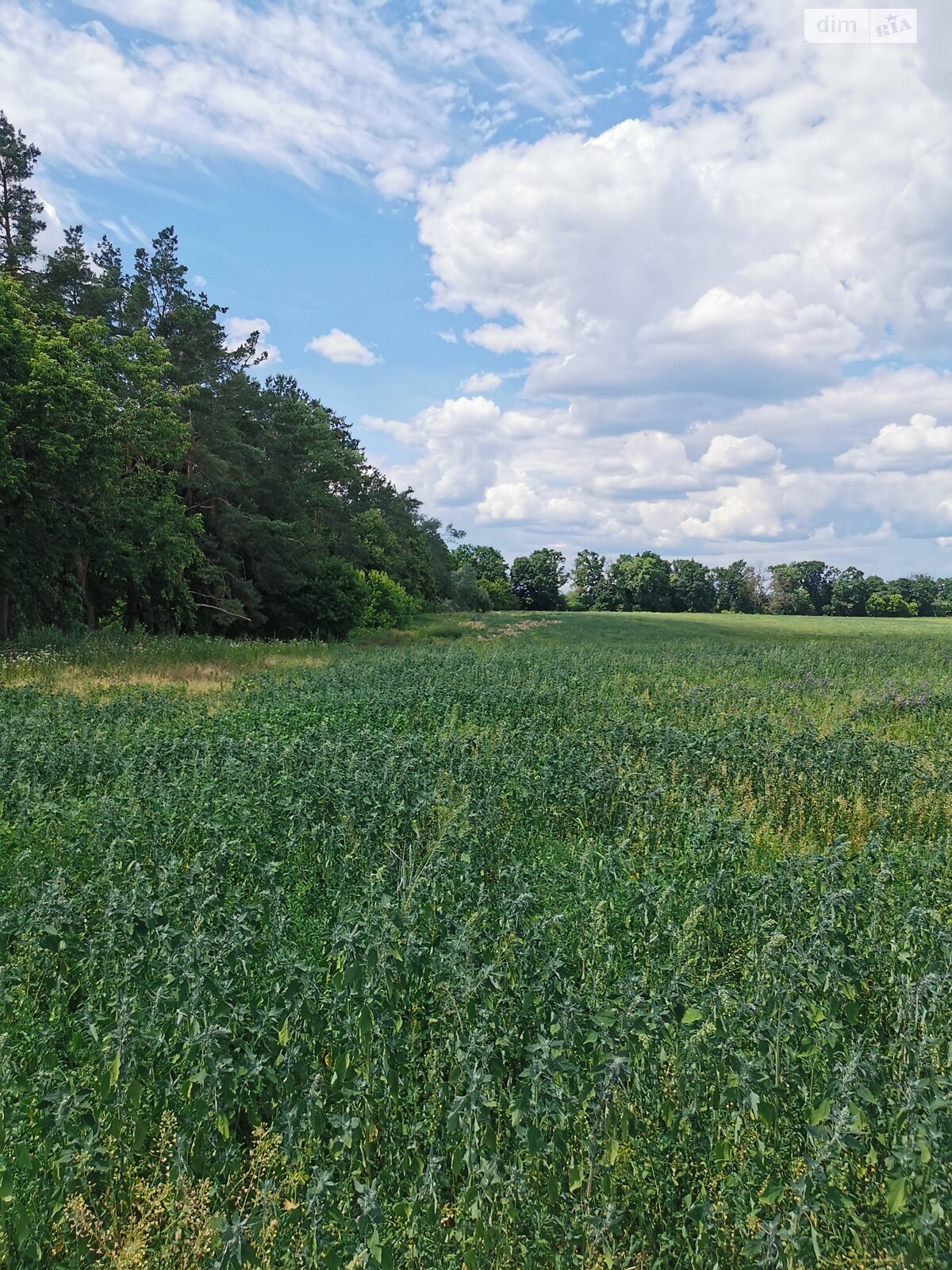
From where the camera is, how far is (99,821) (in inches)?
250

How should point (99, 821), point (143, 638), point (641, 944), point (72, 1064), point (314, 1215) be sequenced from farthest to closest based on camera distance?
1. point (143, 638)
2. point (99, 821)
3. point (641, 944)
4. point (72, 1064)
5. point (314, 1215)

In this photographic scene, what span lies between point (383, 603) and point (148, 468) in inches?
778

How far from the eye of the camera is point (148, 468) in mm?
26719

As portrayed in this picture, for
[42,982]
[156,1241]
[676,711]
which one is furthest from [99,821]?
A: [676,711]

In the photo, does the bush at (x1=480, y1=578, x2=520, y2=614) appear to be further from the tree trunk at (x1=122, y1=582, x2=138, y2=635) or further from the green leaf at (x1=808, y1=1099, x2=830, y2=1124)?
the green leaf at (x1=808, y1=1099, x2=830, y2=1124)

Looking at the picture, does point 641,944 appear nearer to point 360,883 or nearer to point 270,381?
point 360,883

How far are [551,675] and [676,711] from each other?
5235 mm

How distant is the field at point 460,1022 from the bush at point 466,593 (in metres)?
72.0

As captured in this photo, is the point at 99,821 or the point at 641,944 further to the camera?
the point at 99,821

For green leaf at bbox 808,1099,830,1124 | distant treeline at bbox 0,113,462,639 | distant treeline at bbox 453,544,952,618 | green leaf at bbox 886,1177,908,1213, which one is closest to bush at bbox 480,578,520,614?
distant treeline at bbox 453,544,952,618

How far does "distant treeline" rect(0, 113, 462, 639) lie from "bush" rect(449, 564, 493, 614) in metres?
37.5

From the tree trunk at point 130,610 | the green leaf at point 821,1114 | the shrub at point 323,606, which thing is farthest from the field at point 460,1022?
the shrub at point 323,606

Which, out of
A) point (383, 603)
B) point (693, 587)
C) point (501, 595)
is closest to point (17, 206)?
point (383, 603)

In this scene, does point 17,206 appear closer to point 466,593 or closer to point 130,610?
point 130,610
